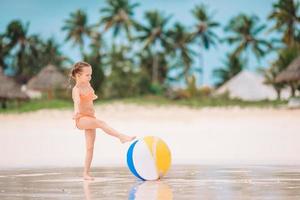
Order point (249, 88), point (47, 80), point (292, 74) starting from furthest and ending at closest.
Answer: point (249, 88) < point (47, 80) < point (292, 74)

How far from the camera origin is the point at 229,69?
82000 mm

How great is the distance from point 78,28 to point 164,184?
3057 inches

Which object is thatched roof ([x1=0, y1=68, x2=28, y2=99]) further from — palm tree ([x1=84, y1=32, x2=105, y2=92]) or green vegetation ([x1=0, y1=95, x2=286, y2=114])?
palm tree ([x1=84, y1=32, x2=105, y2=92])

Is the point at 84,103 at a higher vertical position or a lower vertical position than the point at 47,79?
lower


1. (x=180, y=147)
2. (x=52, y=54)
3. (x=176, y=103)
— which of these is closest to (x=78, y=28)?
(x=52, y=54)

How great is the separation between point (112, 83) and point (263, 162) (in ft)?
166

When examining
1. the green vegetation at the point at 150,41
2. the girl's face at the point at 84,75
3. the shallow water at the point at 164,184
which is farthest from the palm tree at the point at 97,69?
the girl's face at the point at 84,75

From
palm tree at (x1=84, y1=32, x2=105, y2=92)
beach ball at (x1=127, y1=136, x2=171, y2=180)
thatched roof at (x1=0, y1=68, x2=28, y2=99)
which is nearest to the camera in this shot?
beach ball at (x1=127, y1=136, x2=171, y2=180)

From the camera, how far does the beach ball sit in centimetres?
937

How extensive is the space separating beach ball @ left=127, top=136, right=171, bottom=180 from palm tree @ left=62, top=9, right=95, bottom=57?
76.6 m

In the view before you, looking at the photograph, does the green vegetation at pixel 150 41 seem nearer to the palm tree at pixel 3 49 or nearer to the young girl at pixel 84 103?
the palm tree at pixel 3 49

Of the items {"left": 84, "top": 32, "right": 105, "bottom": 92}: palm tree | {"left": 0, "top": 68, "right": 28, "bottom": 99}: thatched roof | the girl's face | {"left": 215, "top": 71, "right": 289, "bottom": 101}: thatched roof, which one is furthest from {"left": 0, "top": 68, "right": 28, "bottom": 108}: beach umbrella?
the girl's face

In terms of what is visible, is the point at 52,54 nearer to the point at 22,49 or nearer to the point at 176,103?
the point at 22,49

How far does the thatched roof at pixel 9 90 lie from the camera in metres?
54.9
